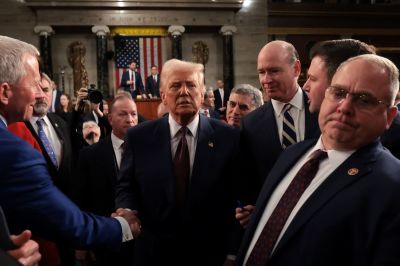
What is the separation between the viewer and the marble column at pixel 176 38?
1423 cm

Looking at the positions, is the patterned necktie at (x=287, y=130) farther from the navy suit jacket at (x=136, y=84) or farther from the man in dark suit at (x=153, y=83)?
the navy suit jacket at (x=136, y=84)

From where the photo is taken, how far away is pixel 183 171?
2529mm

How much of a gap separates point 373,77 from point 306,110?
3.29 ft

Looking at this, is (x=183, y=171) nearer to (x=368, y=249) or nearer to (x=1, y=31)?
(x=368, y=249)

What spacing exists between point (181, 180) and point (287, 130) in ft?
2.44

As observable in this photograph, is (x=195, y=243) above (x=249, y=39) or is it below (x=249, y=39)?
below

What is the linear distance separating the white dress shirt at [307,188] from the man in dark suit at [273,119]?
1.83 feet

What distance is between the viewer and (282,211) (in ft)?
5.92

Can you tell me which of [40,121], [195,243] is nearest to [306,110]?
[195,243]

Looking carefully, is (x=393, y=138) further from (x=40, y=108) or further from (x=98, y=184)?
A: (x=40, y=108)

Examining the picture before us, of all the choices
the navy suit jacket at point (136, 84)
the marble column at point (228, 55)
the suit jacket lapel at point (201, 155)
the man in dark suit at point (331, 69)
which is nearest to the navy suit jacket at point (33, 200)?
the suit jacket lapel at point (201, 155)

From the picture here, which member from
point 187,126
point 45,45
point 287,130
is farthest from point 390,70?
point 45,45

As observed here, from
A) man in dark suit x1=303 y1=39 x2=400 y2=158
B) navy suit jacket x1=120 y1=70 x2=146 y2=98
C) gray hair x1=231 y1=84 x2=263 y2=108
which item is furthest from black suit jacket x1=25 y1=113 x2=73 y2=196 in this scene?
navy suit jacket x1=120 y1=70 x2=146 y2=98

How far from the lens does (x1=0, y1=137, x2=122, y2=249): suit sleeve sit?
1676 millimetres
